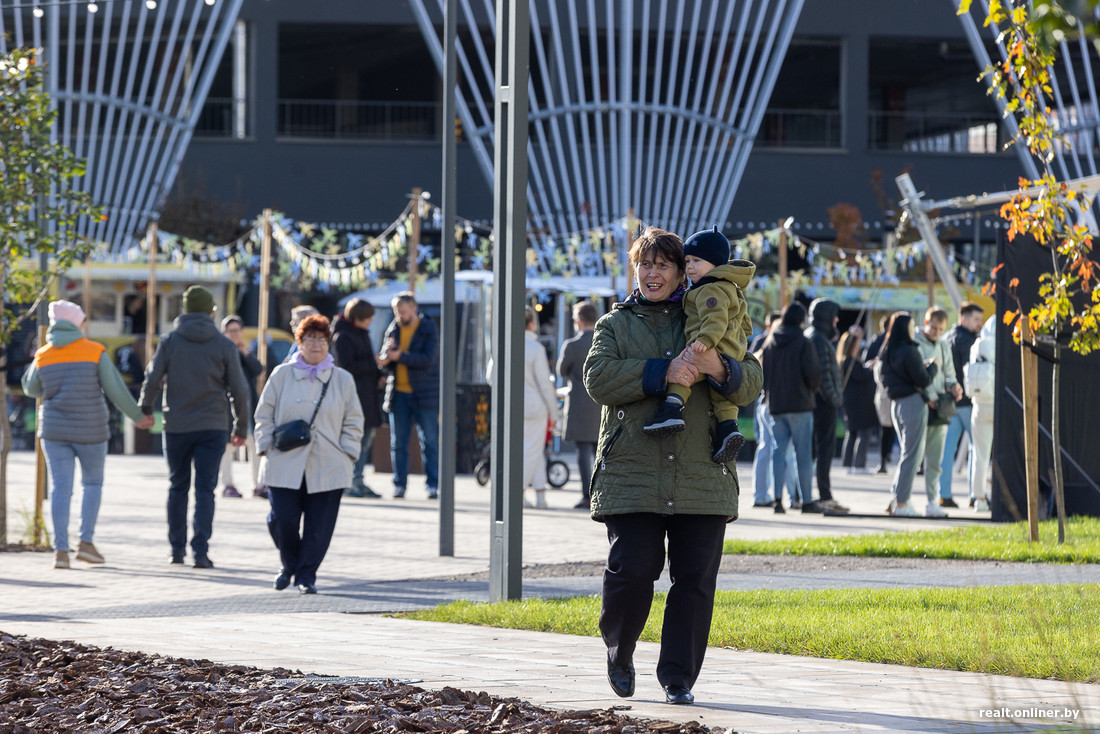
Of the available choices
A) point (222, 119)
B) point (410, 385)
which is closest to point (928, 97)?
point (222, 119)

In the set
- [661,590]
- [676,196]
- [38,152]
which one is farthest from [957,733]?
[676,196]

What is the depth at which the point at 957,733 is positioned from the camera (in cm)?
491

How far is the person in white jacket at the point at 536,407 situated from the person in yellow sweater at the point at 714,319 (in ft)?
30.7

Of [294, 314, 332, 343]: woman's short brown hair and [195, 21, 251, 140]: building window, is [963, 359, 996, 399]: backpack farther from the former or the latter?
[195, 21, 251, 140]: building window

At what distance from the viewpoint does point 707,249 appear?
18.9 feet

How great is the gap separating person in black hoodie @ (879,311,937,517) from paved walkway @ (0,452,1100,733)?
0.48 meters

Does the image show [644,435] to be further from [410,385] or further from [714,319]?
[410,385]

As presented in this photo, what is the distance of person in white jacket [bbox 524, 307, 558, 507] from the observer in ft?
49.9

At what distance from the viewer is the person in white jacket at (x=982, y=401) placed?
1412cm

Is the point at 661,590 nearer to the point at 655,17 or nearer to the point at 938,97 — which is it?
the point at 655,17

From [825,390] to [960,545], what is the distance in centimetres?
401

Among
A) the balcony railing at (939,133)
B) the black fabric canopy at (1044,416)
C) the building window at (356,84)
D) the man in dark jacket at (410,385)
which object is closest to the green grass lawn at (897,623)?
the black fabric canopy at (1044,416)

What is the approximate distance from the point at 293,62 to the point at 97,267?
47.9 feet

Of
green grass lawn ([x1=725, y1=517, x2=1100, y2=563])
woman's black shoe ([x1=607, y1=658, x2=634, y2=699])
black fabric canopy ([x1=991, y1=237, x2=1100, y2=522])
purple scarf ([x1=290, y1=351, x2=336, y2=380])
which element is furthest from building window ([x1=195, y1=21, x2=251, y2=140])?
woman's black shoe ([x1=607, y1=658, x2=634, y2=699])
